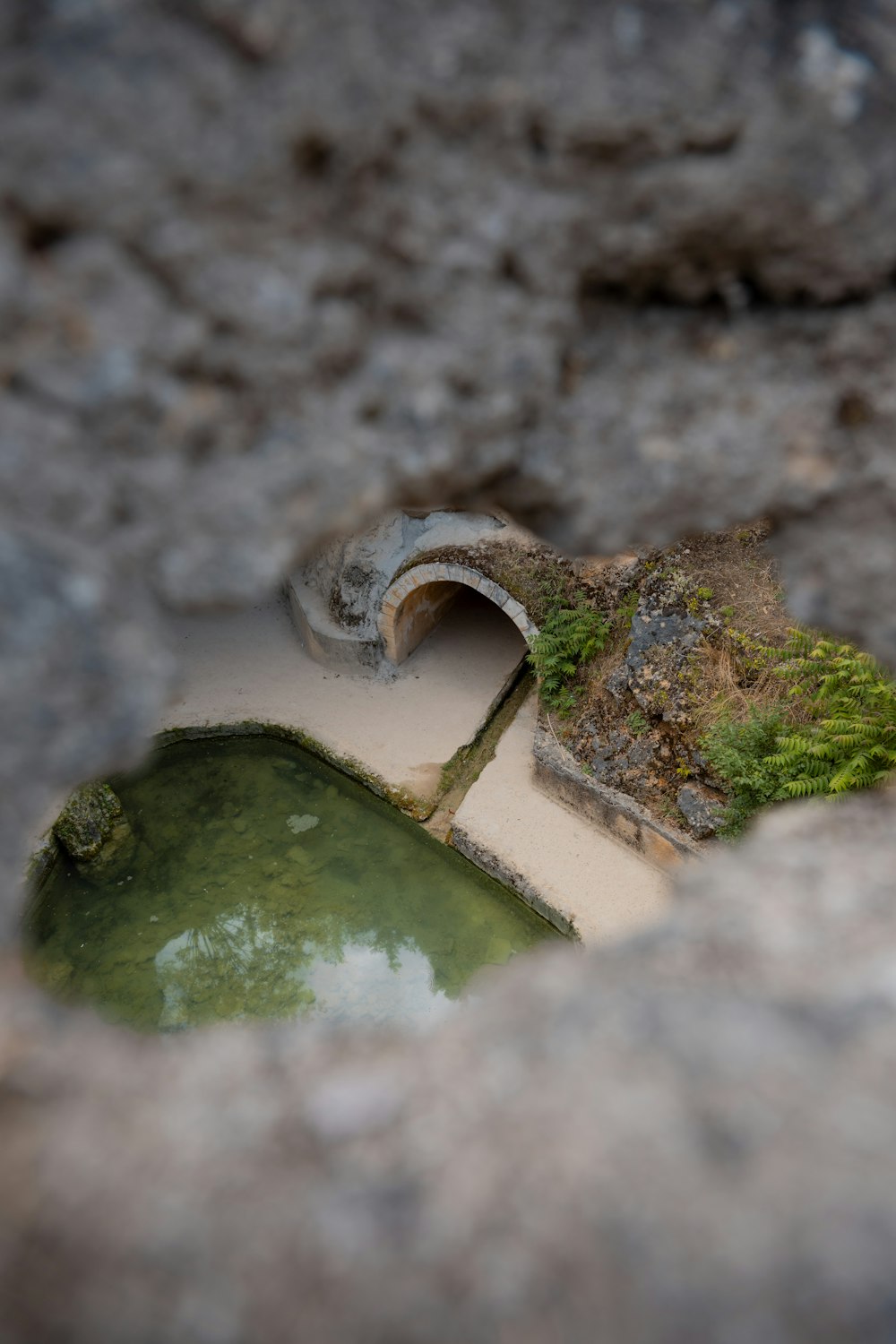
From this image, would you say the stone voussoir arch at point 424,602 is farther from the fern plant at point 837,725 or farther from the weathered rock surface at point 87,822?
the weathered rock surface at point 87,822

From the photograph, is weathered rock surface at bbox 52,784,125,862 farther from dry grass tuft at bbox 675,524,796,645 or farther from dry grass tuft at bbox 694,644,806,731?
dry grass tuft at bbox 675,524,796,645

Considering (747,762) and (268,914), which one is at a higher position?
(747,762)

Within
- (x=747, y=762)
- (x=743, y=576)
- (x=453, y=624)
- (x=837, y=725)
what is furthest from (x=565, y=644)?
(x=837, y=725)

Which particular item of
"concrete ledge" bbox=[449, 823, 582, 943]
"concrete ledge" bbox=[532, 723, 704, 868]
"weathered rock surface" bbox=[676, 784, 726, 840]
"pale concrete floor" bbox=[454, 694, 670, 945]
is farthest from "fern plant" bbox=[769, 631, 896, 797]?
A: "concrete ledge" bbox=[449, 823, 582, 943]

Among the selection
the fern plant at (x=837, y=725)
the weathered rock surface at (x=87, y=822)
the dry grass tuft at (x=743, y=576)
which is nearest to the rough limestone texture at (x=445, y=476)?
the fern plant at (x=837, y=725)

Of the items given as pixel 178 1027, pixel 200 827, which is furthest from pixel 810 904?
pixel 200 827

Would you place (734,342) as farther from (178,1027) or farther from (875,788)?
(178,1027)

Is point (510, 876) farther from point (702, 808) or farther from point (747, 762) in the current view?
point (747, 762)
